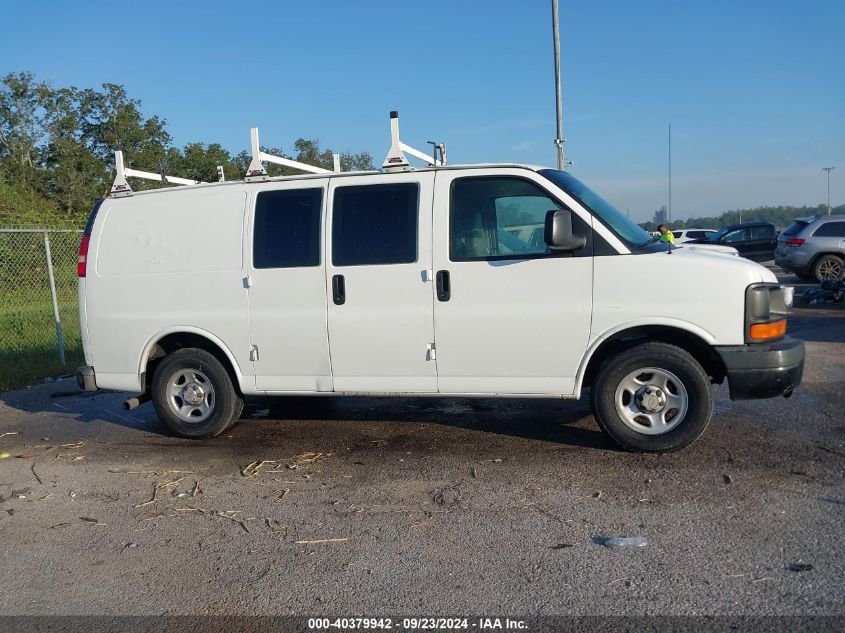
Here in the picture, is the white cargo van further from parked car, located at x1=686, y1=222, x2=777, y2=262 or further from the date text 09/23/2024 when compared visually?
parked car, located at x1=686, y1=222, x2=777, y2=262

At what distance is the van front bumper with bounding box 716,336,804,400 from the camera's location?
16.2 feet

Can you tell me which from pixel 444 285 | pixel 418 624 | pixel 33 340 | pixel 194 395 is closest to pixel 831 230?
pixel 444 285

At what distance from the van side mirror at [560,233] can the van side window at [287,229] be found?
6.19 ft

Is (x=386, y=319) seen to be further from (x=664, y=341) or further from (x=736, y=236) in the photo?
(x=736, y=236)

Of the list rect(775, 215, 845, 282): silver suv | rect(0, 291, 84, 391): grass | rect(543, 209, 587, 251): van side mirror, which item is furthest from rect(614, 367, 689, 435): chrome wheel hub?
rect(775, 215, 845, 282): silver suv

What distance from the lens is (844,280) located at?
14078 mm

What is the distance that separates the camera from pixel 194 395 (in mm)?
6227

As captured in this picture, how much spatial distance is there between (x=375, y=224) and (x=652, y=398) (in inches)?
98.3

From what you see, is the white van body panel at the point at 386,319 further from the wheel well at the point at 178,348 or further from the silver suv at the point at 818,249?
the silver suv at the point at 818,249

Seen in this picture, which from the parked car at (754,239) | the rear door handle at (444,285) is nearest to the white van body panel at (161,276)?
the rear door handle at (444,285)

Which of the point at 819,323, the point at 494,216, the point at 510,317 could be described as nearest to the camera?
the point at 510,317

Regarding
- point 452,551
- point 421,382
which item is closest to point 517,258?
point 421,382

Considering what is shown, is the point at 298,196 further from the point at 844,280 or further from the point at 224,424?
the point at 844,280

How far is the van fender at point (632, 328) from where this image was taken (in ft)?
16.4
